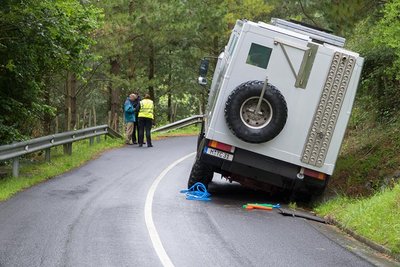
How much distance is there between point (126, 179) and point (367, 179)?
17.7ft

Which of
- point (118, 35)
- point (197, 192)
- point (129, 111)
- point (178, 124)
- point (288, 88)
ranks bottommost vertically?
point (178, 124)

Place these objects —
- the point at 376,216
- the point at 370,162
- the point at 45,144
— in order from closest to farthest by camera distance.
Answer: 1. the point at 376,216
2. the point at 370,162
3. the point at 45,144

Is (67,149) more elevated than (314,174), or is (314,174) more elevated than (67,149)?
(314,174)

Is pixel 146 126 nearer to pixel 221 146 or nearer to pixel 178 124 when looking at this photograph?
pixel 178 124

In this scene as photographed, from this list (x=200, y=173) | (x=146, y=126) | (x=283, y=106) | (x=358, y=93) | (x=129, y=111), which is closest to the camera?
(x=283, y=106)

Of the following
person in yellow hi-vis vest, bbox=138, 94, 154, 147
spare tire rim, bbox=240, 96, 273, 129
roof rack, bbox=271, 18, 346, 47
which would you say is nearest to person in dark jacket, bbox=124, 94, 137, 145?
person in yellow hi-vis vest, bbox=138, 94, 154, 147

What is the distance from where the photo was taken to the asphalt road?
23.9 feet

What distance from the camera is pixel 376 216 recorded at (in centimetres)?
932

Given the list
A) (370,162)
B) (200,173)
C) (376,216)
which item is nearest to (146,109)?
(200,173)

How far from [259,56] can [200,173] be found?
9.31ft

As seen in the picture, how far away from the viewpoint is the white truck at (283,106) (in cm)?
1073

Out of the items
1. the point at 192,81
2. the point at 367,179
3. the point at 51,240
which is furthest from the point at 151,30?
the point at 51,240

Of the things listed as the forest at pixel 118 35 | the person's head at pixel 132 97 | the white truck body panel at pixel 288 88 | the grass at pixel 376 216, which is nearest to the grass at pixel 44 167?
the forest at pixel 118 35

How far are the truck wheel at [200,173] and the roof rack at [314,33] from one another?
10.8 ft
